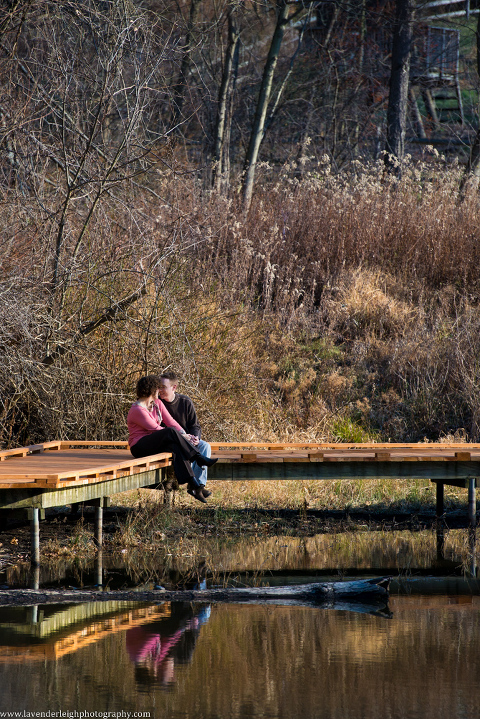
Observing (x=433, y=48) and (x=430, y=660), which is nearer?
(x=430, y=660)

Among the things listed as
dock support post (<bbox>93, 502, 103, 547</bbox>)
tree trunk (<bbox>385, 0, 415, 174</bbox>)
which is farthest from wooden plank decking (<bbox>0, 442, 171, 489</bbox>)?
tree trunk (<bbox>385, 0, 415, 174</bbox>)

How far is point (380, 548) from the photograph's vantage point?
9.18 metres

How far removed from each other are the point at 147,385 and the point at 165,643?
3.39 meters

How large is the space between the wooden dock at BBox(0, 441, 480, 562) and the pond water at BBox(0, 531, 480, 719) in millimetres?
825

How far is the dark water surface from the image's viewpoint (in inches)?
195

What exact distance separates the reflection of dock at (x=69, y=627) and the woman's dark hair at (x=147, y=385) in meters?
2.45

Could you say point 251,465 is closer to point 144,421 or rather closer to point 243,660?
point 144,421

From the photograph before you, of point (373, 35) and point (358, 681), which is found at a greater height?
point (373, 35)

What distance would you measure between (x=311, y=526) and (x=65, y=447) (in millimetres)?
3072

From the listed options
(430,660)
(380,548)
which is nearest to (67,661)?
(430,660)

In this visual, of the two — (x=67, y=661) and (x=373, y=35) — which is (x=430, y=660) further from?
(x=373, y=35)

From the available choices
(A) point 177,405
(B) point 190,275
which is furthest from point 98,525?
(B) point 190,275

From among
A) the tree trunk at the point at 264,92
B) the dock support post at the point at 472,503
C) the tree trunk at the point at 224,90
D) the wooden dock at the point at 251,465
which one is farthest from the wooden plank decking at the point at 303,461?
the tree trunk at the point at 224,90

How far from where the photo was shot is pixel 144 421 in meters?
9.19
